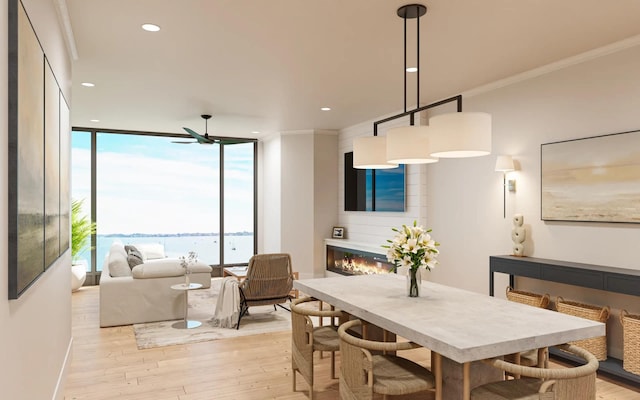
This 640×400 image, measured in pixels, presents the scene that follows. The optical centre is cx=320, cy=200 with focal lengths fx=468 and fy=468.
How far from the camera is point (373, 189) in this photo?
286 inches

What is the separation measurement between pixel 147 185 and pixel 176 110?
2.63 meters

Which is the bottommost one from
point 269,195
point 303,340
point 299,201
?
point 303,340

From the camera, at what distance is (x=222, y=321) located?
5.34 metres

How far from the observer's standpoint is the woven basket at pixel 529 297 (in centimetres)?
432

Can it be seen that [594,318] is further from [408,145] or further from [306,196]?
[306,196]

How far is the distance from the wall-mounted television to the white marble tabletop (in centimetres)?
317

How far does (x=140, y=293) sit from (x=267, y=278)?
1.52 m

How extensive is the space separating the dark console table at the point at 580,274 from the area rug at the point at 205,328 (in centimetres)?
252

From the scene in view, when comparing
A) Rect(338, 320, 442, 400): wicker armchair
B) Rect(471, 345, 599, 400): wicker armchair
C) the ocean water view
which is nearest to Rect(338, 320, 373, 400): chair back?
Rect(338, 320, 442, 400): wicker armchair

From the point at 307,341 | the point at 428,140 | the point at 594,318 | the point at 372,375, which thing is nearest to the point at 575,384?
the point at 372,375

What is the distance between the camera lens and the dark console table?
3543 mm

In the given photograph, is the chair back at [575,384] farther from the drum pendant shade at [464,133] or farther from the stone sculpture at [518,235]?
the stone sculpture at [518,235]

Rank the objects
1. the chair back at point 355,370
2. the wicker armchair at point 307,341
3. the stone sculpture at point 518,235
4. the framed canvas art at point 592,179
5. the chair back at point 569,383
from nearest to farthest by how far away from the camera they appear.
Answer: the chair back at point 569,383 < the chair back at point 355,370 < the wicker armchair at point 307,341 < the framed canvas art at point 592,179 < the stone sculpture at point 518,235

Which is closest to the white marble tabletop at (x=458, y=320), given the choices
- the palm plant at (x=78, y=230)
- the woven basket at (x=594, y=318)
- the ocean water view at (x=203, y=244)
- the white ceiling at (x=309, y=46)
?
the woven basket at (x=594, y=318)
